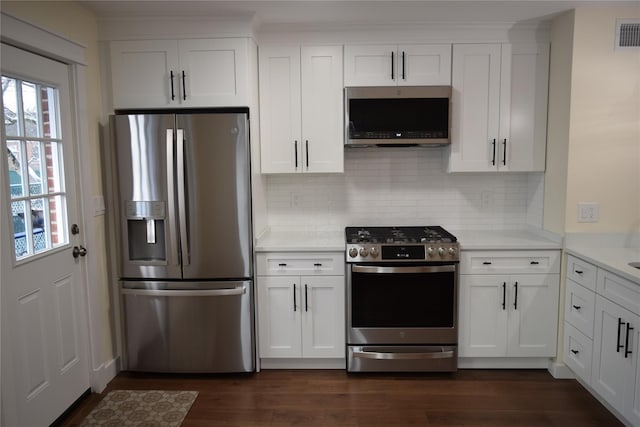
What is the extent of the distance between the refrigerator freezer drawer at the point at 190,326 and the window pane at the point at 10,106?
1.21 m

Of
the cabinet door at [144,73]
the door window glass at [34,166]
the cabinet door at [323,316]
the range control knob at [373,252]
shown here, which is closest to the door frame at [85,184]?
the door window glass at [34,166]

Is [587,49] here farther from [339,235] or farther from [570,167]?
[339,235]

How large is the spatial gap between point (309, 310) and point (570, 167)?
6.53ft

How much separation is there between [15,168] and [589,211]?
133 inches

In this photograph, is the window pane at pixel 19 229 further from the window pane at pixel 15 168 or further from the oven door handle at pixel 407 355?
the oven door handle at pixel 407 355

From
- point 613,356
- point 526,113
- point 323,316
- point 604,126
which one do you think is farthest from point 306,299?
point 604,126

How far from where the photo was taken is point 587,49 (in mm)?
→ 2680

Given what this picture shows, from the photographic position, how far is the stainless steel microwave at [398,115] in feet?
9.61

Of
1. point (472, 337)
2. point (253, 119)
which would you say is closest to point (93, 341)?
point (253, 119)

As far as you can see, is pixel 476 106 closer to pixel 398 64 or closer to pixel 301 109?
pixel 398 64

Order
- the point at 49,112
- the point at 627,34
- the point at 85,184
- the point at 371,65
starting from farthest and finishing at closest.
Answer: the point at 371,65
the point at 627,34
the point at 85,184
the point at 49,112

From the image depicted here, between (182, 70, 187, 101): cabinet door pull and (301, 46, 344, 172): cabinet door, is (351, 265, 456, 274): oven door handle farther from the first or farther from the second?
(182, 70, 187, 101): cabinet door pull

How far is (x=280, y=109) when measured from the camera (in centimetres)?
304

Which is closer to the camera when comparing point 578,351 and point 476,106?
point 578,351
